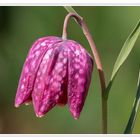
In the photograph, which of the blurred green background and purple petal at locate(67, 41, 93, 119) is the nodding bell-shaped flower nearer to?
purple petal at locate(67, 41, 93, 119)

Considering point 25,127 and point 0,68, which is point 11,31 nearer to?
point 0,68

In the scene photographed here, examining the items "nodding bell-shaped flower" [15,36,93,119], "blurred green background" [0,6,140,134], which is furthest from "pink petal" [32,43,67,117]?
"blurred green background" [0,6,140,134]

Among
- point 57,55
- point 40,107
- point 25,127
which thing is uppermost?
point 57,55

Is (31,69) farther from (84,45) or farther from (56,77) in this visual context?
(84,45)

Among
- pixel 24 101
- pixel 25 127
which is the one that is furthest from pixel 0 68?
pixel 24 101

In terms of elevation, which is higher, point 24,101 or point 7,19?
point 24,101
